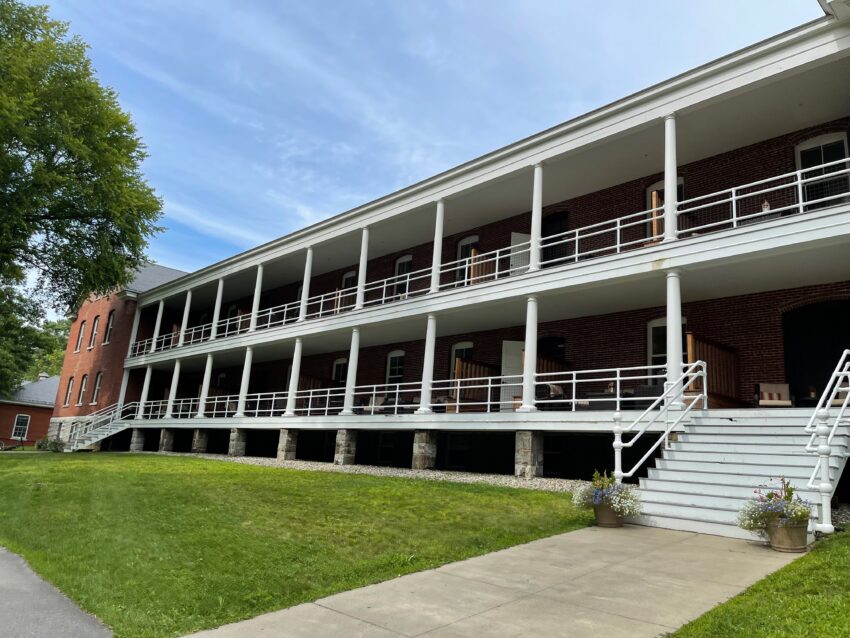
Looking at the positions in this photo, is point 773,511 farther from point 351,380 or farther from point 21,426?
point 21,426

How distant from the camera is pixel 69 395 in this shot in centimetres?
3622

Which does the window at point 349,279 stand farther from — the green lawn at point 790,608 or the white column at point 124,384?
the green lawn at point 790,608

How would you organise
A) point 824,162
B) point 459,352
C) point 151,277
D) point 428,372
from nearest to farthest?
point 824,162, point 428,372, point 459,352, point 151,277

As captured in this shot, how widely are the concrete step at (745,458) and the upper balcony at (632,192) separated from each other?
447cm

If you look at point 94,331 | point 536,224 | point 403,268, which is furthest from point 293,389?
point 94,331

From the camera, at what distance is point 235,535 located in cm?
713

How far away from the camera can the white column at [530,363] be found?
1370 centimetres

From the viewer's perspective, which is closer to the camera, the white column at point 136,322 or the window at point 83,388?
the white column at point 136,322

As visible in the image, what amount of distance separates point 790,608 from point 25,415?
53488 mm

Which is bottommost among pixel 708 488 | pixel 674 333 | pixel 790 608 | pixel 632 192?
pixel 790 608

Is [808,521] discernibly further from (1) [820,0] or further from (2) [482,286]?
(2) [482,286]

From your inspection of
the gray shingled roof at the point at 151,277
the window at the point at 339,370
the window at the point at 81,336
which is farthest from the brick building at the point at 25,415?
the window at the point at 339,370

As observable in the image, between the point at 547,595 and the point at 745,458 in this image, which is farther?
the point at 745,458

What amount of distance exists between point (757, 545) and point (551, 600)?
3.33 meters
